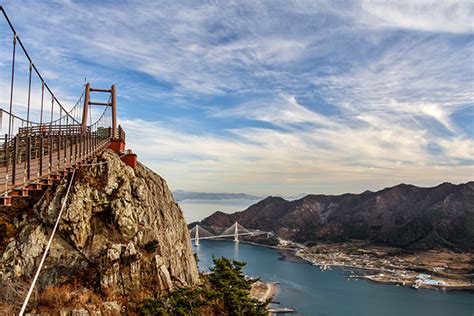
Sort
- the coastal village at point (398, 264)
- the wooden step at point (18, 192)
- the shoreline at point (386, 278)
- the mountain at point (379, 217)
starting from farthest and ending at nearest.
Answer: the mountain at point (379, 217), the coastal village at point (398, 264), the shoreline at point (386, 278), the wooden step at point (18, 192)

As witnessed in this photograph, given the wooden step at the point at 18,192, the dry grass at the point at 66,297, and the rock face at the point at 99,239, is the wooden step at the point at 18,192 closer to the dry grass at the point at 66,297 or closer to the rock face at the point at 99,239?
the dry grass at the point at 66,297

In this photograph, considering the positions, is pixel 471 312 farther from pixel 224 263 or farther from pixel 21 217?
pixel 21 217

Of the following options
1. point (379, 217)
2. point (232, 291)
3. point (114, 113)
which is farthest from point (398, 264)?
point (114, 113)

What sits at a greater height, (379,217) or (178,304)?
(178,304)

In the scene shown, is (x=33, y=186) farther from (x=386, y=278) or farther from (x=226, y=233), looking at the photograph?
(x=226, y=233)

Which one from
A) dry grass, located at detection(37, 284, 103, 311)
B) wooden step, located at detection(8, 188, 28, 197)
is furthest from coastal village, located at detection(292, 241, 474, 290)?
wooden step, located at detection(8, 188, 28, 197)

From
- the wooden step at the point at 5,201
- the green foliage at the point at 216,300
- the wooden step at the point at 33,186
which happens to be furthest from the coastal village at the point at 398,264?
the wooden step at the point at 5,201

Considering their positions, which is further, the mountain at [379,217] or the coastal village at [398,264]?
the mountain at [379,217]
